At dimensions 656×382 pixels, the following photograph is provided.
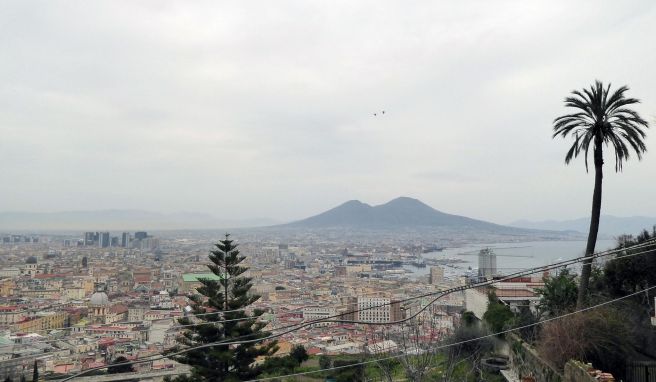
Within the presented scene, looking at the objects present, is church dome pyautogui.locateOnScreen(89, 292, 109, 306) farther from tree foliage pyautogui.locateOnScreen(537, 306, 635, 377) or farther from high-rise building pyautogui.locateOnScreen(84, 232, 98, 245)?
high-rise building pyautogui.locateOnScreen(84, 232, 98, 245)

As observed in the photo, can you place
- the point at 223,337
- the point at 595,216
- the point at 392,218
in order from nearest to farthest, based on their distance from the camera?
the point at 595,216 → the point at 223,337 → the point at 392,218

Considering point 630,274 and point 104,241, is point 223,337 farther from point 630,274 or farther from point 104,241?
point 104,241

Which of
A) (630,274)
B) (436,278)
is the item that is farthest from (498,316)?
(436,278)

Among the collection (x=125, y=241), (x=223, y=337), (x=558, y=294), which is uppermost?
(x=558, y=294)

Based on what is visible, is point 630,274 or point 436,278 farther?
point 436,278

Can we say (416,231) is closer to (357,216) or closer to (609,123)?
(357,216)

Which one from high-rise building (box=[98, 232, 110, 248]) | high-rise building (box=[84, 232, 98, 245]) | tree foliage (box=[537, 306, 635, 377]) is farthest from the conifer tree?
high-rise building (box=[84, 232, 98, 245])

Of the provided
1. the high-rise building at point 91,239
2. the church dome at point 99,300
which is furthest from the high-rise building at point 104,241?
the church dome at point 99,300

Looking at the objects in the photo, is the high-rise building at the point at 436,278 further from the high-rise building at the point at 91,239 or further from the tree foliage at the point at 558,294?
the high-rise building at the point at 91,239

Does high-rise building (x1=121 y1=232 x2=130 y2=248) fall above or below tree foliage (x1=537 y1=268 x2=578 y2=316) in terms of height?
below
